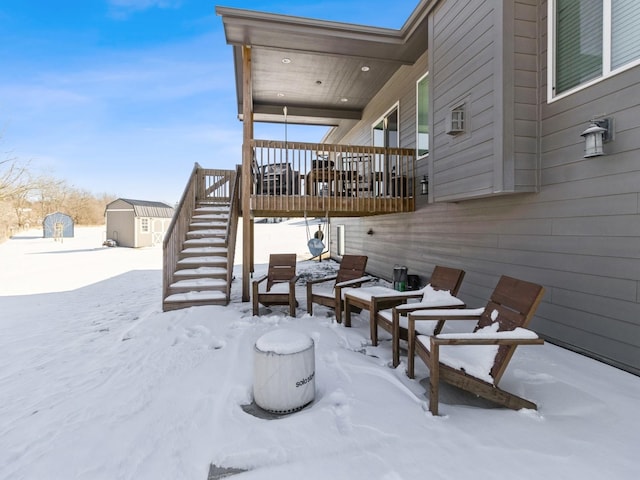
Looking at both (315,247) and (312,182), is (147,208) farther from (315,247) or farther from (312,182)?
(312,182)

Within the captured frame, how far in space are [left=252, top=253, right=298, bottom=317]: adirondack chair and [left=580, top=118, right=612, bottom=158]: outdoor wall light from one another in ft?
11.9

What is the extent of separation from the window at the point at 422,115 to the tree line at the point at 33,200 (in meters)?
20.6

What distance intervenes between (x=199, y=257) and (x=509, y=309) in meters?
5.21

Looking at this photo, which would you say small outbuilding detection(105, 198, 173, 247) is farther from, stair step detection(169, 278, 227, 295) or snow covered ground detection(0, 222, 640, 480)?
snow covered ground detection(0, 222, 640, 480)

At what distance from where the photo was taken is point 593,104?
2.91 metres

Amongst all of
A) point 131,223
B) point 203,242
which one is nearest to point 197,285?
point 203,242

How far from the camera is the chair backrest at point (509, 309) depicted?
2121mm

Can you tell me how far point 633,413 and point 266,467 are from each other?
7.94ft

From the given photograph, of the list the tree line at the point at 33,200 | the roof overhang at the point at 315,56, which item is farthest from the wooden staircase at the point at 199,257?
the tree line at the point at 33,200

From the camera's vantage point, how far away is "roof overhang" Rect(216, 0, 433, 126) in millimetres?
4957

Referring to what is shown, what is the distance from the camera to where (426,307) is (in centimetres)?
304

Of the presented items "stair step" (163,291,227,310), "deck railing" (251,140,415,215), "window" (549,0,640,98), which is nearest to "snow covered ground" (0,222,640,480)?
"stair step" (163,291,227,310)

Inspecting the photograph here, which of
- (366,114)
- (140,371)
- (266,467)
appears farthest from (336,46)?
(266,467)

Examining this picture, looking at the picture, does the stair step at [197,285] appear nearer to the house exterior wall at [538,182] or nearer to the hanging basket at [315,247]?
the hanging basket at [315,247]
